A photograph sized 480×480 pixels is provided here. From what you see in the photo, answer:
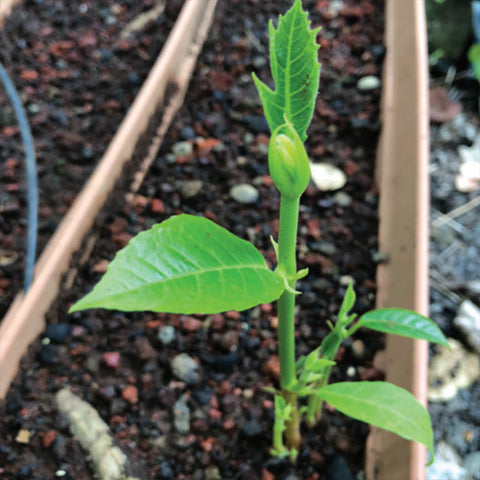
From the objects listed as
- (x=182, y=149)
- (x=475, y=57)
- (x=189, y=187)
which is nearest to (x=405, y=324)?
(x=189, y=187)

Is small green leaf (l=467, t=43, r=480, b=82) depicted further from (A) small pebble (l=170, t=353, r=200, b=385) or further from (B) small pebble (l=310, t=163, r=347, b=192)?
(A) small pebble (l=170, t=353, r=200, b=385)

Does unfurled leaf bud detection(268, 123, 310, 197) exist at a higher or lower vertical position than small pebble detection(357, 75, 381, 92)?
lower

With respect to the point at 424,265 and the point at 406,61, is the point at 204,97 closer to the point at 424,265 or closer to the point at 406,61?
the point at 406,61

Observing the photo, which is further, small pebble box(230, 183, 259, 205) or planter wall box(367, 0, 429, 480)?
small pebble box(230, 183, 259, 205)

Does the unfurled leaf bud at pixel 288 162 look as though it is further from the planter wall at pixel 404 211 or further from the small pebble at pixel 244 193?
the small pebble at pixel 244 193

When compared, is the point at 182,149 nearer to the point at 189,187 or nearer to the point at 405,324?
the point at 189,187

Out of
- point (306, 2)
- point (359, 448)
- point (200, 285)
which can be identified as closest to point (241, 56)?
point (306, 2)

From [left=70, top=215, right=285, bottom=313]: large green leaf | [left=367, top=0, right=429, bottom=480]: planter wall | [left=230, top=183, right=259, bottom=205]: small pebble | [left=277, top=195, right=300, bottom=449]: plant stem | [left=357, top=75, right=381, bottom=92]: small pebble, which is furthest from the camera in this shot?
[left=357, top=75, right=381, bottom=92]: small pebble

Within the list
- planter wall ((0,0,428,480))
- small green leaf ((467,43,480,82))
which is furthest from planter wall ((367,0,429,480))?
small green leaf ((467,43,480,82))
